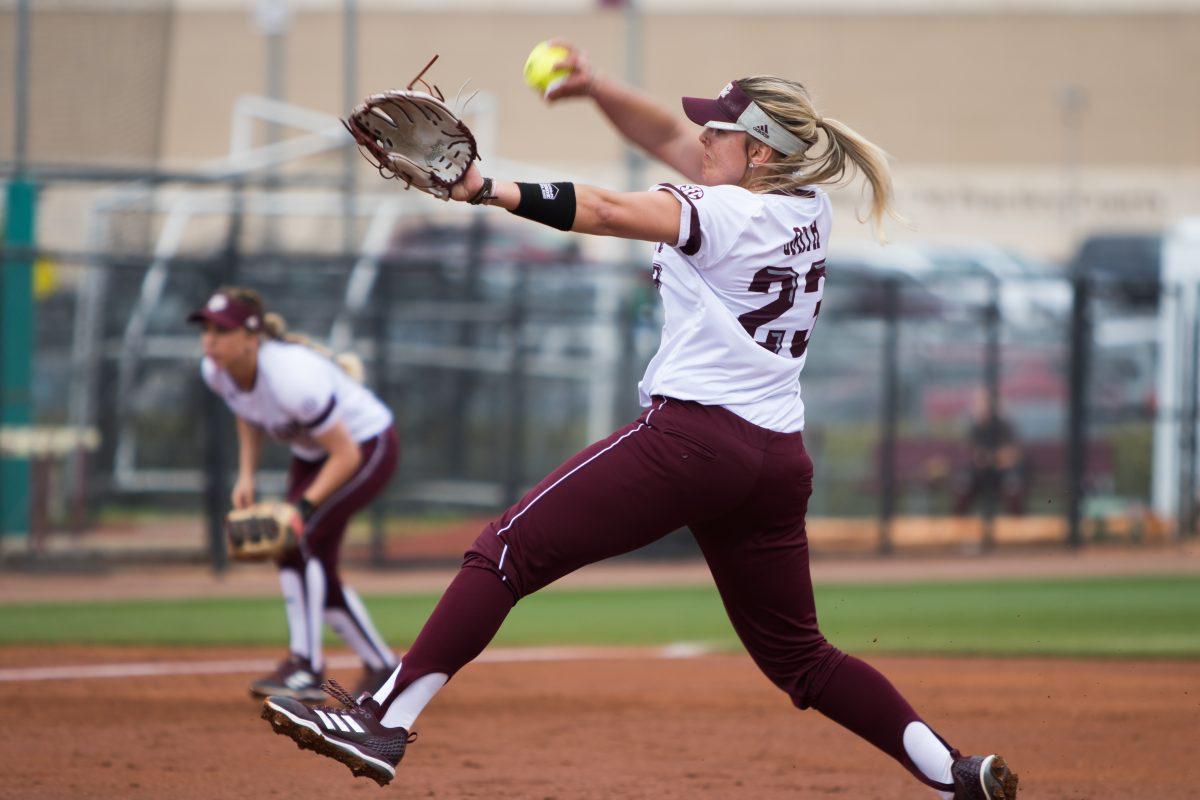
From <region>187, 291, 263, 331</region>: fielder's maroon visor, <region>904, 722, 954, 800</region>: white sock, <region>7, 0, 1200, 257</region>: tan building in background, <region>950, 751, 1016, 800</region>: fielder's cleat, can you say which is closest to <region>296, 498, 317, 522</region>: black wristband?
<region>187, 291, 263, 331</region>: fielder's maroon visor

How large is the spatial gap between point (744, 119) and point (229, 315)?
2883 millimetres

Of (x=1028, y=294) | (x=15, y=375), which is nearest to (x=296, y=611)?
(x=15, y=375)

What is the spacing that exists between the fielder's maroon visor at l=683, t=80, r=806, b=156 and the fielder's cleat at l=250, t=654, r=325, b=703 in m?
3.22

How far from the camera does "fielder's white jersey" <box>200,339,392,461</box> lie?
6188mm

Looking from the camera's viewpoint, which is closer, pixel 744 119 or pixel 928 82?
pixel 744 119

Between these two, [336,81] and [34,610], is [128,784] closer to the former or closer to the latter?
[34,610]

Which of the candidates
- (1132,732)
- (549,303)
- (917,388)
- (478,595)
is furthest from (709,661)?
(917,388)

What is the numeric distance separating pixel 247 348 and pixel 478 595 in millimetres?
2705

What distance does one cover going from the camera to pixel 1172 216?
1275 inches

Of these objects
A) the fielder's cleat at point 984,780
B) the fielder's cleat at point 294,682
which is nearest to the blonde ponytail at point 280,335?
the fielder's cleat at point 294,682

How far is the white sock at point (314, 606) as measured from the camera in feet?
20.8

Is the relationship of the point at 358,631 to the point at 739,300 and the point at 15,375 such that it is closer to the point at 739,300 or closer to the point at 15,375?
the point at 739,300

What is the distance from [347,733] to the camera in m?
3.80

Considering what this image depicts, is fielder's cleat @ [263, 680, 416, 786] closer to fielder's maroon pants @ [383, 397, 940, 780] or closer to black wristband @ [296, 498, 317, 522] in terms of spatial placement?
fielder's maroon pants @ [383, 397, 940, 780]
